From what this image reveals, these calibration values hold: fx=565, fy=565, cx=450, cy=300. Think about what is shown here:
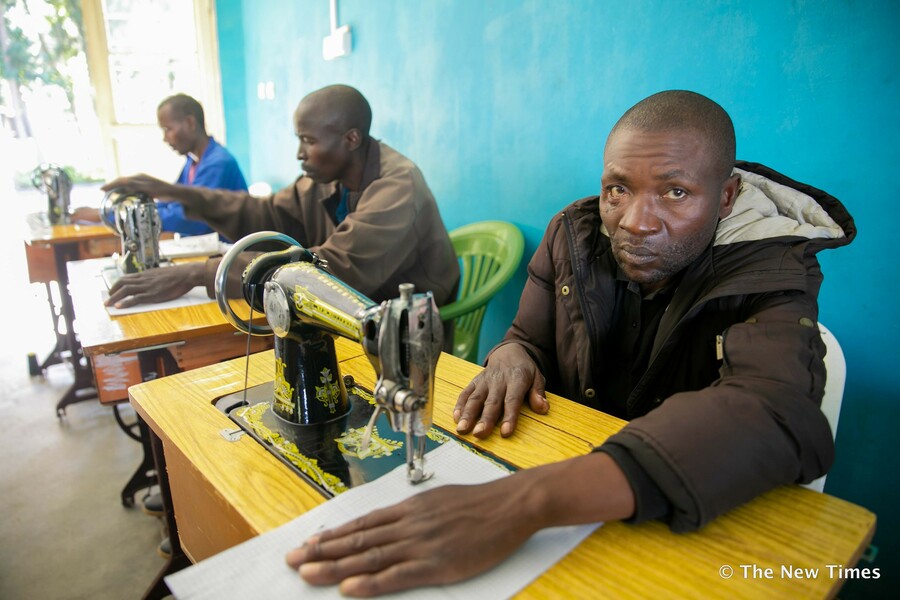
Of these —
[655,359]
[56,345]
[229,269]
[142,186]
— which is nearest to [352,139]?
[142,186]

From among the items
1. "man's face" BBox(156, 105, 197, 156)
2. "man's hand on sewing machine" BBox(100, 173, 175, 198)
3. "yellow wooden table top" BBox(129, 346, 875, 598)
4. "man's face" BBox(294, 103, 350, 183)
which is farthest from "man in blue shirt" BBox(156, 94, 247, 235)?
"yellow wooden table top" BBox(129, 346, 875, 598)

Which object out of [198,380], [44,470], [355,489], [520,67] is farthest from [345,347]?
[44,470]

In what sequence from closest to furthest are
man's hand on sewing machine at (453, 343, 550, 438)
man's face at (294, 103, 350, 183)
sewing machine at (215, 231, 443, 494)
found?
sewing machine at (215, 231, 443, 494), man's hand on sewing machine at (453, 343, 550, 438), man's face at (294, 103, 350, 183)

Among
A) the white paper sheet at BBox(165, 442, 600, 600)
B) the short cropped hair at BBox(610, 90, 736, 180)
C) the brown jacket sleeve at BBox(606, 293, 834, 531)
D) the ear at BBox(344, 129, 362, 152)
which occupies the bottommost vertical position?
the white paper sheet at BBox(165, 442, 600, 600)

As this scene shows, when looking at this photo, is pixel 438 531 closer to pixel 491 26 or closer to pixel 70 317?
pixel 491 26

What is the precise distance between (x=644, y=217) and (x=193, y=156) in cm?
337

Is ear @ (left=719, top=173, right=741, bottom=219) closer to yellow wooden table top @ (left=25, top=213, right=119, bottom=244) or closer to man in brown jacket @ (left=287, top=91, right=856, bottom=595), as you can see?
man in brown jacket @ (left=287, top=91, right=856, bottom=595)

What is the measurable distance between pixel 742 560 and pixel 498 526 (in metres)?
0.33

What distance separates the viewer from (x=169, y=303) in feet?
6.26

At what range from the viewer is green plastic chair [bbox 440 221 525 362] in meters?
2.31

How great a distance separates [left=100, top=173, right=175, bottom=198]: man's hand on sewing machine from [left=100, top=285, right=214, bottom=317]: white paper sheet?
1.97 feet

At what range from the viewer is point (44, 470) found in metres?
2.59

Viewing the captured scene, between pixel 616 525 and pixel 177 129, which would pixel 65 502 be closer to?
pixel 177 129

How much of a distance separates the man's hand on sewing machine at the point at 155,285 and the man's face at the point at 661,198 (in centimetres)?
141
